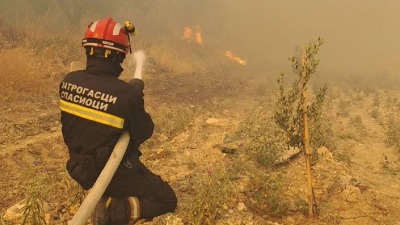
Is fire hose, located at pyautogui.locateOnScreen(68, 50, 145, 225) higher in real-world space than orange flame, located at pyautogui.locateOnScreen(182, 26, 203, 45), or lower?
lower

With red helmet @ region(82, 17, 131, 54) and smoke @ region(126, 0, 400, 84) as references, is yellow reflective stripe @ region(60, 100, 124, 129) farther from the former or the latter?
smoke @ region(126, 0, 400, 84)

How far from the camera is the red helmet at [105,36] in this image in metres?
3.25

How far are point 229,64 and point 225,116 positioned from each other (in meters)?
13.5

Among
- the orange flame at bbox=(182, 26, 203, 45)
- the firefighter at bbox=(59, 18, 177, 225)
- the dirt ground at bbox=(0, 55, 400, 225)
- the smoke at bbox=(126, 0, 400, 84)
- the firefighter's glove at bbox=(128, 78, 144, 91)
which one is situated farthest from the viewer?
the smoke at bbox=(126, 0, 400, 84)

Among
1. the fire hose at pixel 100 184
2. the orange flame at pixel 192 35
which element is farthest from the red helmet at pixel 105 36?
the orange flame at pixel 192 35

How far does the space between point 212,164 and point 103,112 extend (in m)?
3.46

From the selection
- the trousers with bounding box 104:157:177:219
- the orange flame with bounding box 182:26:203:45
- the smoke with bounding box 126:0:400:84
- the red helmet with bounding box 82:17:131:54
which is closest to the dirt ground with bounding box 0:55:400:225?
the trousers with bounding box 104:157:177:219

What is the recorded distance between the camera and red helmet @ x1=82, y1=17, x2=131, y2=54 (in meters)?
3.25

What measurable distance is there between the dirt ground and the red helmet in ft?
4.98

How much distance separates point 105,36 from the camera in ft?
10.6

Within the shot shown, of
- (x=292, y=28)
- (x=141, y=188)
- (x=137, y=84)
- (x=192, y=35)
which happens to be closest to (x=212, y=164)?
(x=141, y=188)

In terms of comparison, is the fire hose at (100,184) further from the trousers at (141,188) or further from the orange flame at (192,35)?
the orange flame at (192,35)

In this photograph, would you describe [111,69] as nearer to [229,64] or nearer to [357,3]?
[229,64]

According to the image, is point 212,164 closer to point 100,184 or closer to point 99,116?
point 100,184
